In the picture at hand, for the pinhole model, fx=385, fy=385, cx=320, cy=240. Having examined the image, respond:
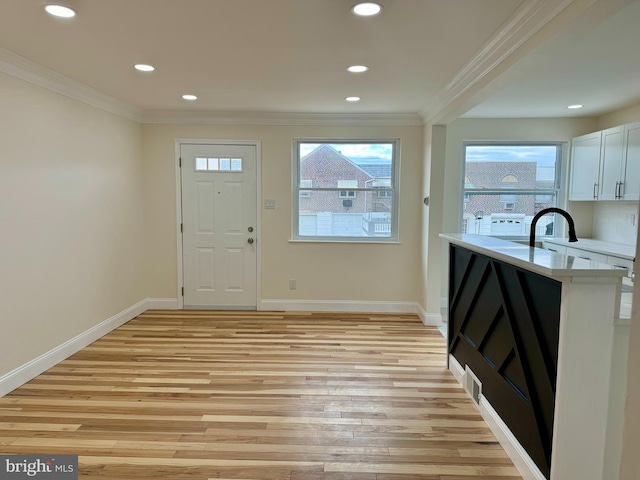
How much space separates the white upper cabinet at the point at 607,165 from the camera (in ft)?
12.8

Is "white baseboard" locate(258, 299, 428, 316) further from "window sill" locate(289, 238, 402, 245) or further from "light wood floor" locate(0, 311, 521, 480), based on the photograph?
"light wood floor" locate(0, 311, 521, 480)

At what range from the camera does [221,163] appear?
4.79m

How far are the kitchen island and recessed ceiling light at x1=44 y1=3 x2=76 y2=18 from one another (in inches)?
107

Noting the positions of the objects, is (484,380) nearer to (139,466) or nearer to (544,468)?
(544,468)

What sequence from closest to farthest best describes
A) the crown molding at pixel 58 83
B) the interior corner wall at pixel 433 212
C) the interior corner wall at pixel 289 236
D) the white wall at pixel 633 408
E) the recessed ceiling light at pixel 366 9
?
the white wall at pixel 633 408 < the recessed ceiling light at pixel 366 9 < the crown molding at pixel 58 83 < the interior corner wall at pixel 433 212 < the interior corner wall at pixel 289 236

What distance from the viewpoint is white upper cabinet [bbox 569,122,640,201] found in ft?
12.8

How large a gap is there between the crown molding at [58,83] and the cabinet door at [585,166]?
17.2 ft

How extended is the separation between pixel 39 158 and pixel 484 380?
370cm

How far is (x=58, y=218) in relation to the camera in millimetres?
3287

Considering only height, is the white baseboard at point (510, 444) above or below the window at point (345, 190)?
below

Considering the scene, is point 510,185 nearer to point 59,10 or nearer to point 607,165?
point 607,165

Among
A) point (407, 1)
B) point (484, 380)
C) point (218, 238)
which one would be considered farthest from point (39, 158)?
point (484, 380)

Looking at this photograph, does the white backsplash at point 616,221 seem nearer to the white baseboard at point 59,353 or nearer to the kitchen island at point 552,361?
the kitchen island at point 552,361

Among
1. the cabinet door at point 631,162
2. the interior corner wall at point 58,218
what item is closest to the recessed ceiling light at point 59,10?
the interior corner wall at point 58,218
